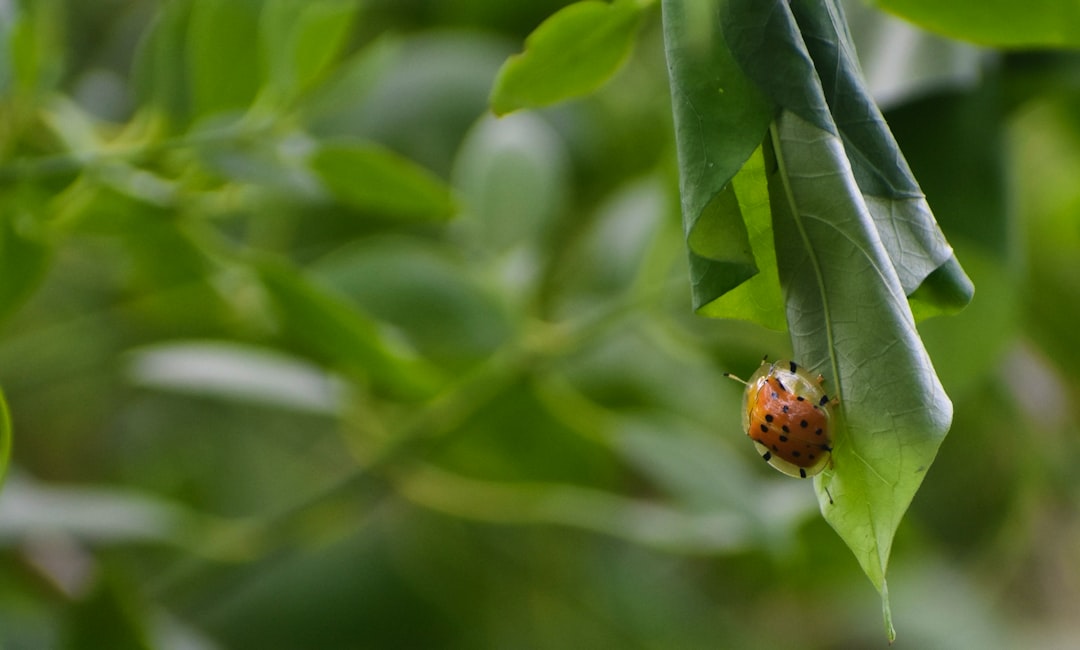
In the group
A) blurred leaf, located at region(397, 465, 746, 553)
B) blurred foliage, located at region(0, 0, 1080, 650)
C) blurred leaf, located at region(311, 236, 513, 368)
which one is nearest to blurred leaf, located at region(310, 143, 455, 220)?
blurred foliage, located at region(0, 0, 1080, 650)

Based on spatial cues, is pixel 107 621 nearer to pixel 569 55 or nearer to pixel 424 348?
pixel 424 348

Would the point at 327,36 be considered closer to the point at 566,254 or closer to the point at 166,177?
the point at 166,177

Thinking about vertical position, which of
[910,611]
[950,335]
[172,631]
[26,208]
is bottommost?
[910,611]

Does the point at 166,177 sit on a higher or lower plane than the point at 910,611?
higher

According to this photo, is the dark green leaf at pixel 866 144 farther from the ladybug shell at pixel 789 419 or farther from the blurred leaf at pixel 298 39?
the blurred leaf at pixel 298 39

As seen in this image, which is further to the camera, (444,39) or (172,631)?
(444,39)

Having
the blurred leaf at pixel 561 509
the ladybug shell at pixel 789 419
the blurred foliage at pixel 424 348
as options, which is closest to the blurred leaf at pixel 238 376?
the blurred foliage at pixel 424 348

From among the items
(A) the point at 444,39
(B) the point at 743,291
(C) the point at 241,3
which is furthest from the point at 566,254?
(B) the point at 743,291
